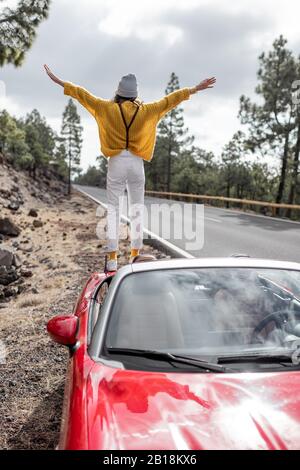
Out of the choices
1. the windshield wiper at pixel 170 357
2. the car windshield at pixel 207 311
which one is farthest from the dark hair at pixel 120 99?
the windshield wiper at pixel 170 357

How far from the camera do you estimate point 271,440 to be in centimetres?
169

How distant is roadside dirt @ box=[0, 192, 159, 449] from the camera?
3.35 meters

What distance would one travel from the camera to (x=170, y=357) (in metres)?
2.32

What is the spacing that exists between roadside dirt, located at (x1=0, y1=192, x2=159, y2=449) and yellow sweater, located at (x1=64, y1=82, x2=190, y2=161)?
87.7 inches

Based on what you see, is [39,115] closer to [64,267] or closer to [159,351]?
[64,267]

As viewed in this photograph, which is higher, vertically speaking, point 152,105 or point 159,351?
point 152,105

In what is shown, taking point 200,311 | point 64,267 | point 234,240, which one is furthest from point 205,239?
point 200,311

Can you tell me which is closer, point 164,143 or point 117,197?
point 117,197

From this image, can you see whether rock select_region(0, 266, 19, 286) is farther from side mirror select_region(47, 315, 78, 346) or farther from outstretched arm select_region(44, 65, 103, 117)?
side mirror select_region(47, 315, 78, 346)

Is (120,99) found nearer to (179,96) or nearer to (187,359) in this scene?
(179,96)

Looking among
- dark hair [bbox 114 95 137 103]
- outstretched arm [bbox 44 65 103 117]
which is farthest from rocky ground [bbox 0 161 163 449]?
dark hair [bbox 114 95 137 103]
